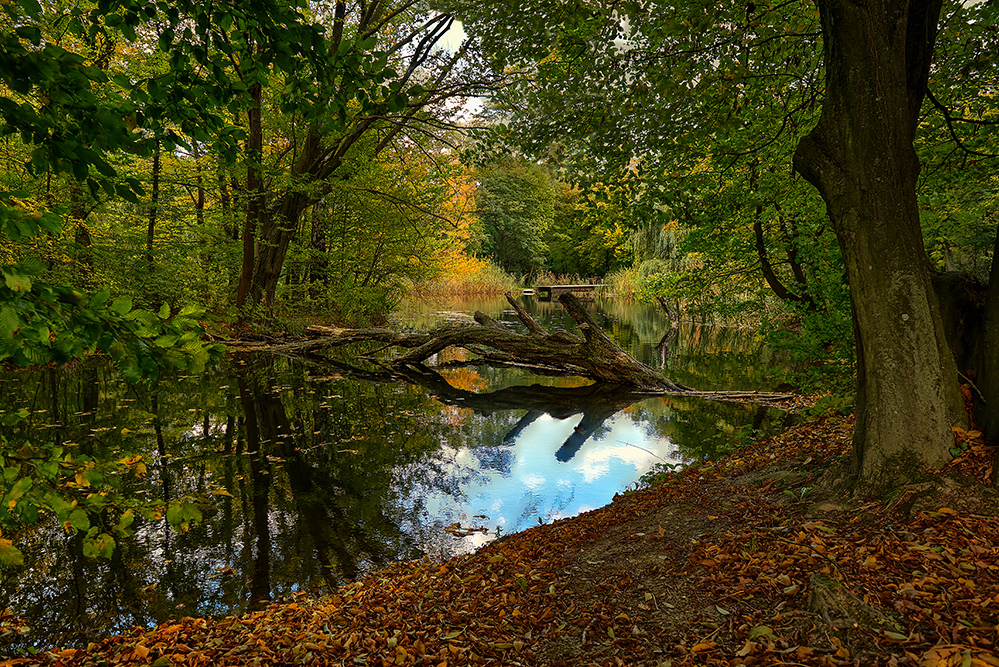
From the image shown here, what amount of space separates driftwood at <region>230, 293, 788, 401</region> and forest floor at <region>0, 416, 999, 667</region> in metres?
5.74

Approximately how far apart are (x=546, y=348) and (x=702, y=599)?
8.25m

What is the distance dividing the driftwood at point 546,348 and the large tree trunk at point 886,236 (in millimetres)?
5723

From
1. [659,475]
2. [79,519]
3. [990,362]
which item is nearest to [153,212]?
[659,475]

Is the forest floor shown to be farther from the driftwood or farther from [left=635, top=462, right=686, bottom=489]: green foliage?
Result: the driftwood

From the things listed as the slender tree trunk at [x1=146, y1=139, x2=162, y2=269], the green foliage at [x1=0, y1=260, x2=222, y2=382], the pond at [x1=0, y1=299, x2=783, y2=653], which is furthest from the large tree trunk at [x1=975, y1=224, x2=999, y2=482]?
the slender tree trunk at [x1=146, y1=139, x2=162, y2=269]

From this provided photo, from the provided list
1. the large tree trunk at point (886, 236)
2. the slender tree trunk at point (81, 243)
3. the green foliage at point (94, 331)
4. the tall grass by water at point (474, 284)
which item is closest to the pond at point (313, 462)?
the green foliage at point (94, 331)

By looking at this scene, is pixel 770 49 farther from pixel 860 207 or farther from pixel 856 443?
pixel 856 443

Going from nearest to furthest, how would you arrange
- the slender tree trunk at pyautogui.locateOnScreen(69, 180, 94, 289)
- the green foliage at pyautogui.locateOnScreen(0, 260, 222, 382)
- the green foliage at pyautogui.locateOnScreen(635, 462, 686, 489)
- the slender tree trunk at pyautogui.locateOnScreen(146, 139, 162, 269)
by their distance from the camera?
the green foliage at pyautogui.locateOnScreen(0, 260, 222, 382) → the green foliage at pyautogui.locateOnScreen(635, 462, 686, 489) → the slender tree trunk at pyautogui.locateOnScreen(69, 180, 94, 289) → the slender tree trunk at pyautogui.locateOnScreen(146, 139, 162, 269)

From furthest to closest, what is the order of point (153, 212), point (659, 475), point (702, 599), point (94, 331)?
point (153, 212)
point (659, 475)
point (702, 599)
point (94, 331)

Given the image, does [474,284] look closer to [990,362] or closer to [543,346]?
[543,346]

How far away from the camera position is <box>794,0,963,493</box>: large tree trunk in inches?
115

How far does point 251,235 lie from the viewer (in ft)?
42.5

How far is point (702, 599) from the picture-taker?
261cm

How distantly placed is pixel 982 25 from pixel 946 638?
520 centimetres
